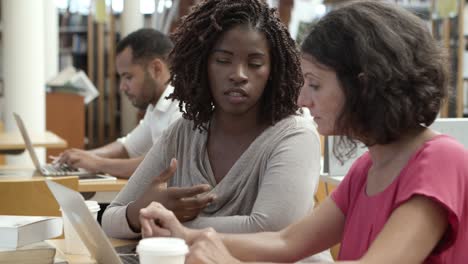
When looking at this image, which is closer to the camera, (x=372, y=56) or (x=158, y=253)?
(x=158, y=253)

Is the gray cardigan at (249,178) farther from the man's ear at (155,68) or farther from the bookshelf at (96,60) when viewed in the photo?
the bookshelf at (96,60)

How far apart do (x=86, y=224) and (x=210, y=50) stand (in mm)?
781

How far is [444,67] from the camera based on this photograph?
4.24 feet

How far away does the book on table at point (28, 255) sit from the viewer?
138 cm

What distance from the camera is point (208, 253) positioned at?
126 cm

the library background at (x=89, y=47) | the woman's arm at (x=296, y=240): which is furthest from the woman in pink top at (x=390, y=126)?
the library background at (x=89, y=47)

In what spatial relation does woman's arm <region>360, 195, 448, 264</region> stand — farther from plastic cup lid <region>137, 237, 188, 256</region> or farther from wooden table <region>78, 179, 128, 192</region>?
wooden table <region>78, 179, 128, 192</region>

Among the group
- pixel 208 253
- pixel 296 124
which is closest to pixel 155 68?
pixel 296 124

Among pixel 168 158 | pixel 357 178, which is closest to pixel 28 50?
pixel 168 158

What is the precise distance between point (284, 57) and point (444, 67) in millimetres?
643

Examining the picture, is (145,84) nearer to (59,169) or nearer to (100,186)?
(59,169)

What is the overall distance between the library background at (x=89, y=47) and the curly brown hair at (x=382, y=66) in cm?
285

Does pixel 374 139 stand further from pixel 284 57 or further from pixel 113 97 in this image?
pixel 113 97

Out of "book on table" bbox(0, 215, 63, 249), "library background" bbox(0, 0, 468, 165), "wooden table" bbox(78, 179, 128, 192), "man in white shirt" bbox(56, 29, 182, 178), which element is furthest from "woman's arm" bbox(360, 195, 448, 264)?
"library background" bbox(0, 0, 468, 165)
